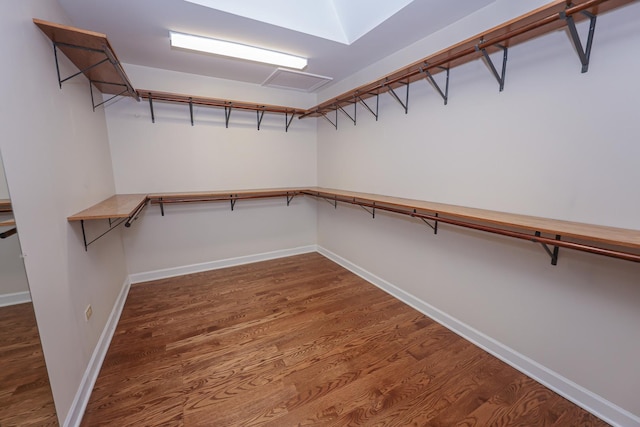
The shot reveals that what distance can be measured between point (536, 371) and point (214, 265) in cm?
347

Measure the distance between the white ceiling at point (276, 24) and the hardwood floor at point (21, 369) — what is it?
2029 mm

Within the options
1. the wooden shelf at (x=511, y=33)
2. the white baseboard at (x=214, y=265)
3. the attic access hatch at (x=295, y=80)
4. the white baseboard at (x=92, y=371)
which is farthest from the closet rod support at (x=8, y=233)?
the attic access hatch at (x=295, y=80)

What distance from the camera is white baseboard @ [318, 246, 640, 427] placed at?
1461mm

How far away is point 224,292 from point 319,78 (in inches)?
111

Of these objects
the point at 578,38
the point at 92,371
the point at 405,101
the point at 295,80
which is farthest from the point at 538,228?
the point at 295,80

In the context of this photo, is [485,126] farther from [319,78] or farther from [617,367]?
[319,78]

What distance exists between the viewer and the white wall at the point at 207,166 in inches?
118

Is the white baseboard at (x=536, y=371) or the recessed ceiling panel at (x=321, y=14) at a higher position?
the recessed ceiling panel at (x=321, y=14)

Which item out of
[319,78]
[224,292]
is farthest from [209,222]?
[319,78]

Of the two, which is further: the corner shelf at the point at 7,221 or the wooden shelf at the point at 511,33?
the wooden shelf at the point at 511,33

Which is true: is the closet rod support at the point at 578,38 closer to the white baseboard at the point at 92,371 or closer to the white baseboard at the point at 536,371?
the white baseboard at the point at 536,371

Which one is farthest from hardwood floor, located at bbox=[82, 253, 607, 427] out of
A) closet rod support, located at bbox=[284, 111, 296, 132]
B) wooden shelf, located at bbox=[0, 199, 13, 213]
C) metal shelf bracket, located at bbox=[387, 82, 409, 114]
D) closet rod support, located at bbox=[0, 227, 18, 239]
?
closet rod support, located at bbox=[284, 111, 296, 132]

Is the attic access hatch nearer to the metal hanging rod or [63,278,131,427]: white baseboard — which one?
the metal hanging rod

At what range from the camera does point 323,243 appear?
4.22m
